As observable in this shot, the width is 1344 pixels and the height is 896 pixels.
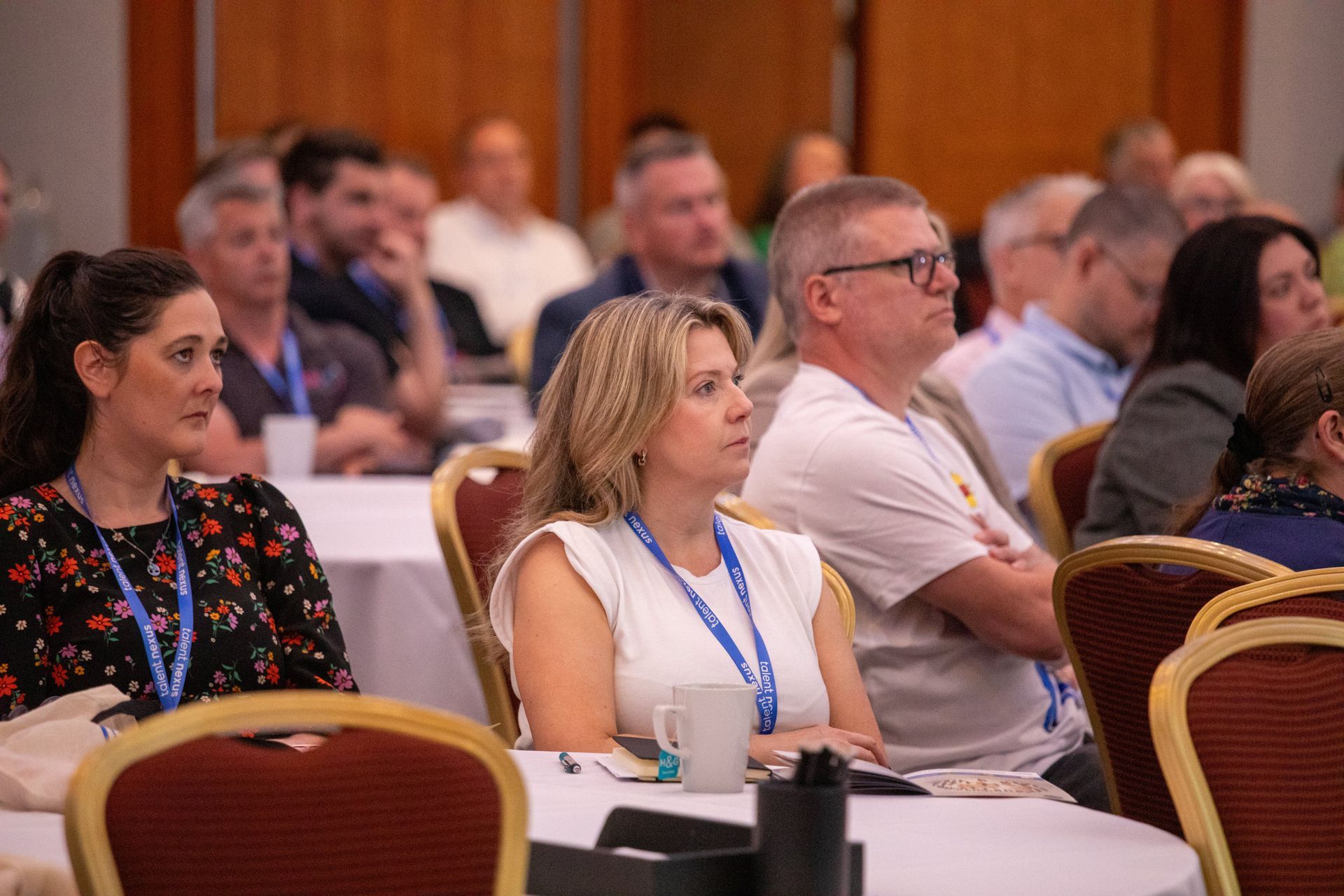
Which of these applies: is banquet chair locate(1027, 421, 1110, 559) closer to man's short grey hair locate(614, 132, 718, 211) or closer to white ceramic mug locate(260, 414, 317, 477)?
white ceramic mug locate(260, 414, 317, 477)

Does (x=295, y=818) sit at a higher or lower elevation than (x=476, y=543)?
higher

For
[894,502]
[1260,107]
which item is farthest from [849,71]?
[894,502]

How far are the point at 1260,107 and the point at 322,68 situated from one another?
495 cm

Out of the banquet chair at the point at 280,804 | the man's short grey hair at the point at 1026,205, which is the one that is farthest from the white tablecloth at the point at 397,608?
the man's short grey hair at the point at 1026,205

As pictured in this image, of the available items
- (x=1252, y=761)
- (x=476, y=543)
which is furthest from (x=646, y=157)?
(x=1252, y=761)

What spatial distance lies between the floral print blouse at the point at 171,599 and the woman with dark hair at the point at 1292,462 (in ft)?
4.38

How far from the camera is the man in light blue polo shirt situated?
13.4 feet

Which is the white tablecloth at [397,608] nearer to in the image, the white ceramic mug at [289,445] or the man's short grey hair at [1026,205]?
the white ceramic mug at [289,445]

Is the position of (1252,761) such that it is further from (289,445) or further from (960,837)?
(289,445)

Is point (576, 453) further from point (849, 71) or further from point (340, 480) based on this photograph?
point (849, 71)

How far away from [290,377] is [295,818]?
3.20m

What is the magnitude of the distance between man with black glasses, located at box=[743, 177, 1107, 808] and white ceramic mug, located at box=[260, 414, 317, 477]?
54.7 inches

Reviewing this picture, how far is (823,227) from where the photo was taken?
2965 mm

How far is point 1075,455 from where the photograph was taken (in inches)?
137
